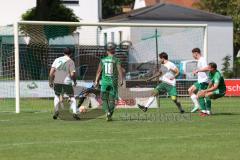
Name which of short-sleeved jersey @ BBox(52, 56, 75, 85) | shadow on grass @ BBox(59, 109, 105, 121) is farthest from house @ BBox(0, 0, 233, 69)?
short-sleeved jersey @ BBox(52, 56, 75, 85)

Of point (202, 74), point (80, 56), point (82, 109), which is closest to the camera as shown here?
point (202, 74)

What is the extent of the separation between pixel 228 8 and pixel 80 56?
4661 centimetres

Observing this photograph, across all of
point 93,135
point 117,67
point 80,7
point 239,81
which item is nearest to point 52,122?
point 117,67

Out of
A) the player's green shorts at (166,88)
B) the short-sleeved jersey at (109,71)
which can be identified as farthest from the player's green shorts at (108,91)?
the player's green shorts at (166,88)

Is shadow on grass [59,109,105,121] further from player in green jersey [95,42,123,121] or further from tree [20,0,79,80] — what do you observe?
tree [20,0,79,80]

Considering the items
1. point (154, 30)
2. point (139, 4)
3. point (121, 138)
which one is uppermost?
point (139, 4)

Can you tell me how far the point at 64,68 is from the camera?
19375 mm

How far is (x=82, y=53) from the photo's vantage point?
96.8ft

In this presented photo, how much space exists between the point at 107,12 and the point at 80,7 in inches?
917

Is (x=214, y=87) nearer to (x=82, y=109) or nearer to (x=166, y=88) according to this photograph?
(x=166, y=88)

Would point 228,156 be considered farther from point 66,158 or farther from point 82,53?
point 82,53

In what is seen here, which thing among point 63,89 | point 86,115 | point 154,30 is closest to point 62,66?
point 63,89

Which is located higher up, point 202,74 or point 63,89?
point 202,74

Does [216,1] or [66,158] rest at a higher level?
[216,1]
